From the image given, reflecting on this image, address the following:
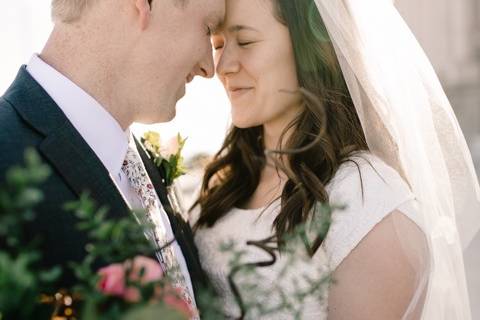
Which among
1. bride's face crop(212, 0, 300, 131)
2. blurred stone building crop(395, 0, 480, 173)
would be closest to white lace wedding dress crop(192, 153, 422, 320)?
bride's face crop(212, 0, 300, 131)

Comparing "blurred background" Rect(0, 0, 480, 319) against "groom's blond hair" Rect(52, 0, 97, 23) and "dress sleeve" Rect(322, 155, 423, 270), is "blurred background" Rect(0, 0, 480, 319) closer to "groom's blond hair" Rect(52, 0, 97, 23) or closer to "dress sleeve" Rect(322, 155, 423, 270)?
"dress sleeve" Rect(322, 155, 423, 270)

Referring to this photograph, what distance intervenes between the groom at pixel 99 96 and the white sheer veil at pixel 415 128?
1.61ft

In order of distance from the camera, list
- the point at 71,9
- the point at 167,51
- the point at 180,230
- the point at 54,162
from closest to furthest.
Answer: the point at 54,162
the point at 71,9
the point at 167,51
the point at 180,230

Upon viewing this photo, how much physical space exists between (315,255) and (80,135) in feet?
2.91

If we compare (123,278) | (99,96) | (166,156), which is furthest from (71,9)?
(123,278)

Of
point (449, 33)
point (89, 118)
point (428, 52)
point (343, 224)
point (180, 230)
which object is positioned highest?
point (89, 118)

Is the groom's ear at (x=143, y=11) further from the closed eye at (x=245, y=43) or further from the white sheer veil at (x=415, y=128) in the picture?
the white sheer veil at (x=415, y=128)

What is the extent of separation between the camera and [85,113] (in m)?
2.56

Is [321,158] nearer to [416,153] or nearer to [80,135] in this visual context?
[416,153]

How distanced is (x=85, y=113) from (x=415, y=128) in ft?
3.75

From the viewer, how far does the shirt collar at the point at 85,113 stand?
99.5 inches

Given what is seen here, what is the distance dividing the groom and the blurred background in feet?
2.76

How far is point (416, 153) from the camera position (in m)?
2.91

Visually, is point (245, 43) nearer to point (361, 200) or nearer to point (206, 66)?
point (206, 66)
